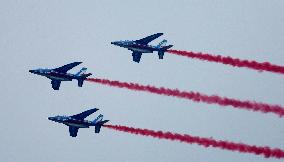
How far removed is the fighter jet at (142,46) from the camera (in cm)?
8400

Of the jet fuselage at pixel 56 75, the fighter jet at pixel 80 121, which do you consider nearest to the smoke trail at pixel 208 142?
the fighter jet at pixel 80 121

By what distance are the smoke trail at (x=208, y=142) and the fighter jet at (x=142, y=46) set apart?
13379 millimetres

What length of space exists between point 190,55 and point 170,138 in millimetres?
12475

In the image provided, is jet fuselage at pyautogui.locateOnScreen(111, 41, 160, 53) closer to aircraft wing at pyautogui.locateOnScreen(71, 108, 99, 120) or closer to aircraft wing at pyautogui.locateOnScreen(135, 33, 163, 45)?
aircraft wing at pyautogui.locateOnScreen(135, 33, 163, 45)

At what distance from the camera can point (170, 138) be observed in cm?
7338

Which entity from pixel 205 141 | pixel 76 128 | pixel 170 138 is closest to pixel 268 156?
pixel 205 141

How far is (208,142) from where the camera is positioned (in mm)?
69188

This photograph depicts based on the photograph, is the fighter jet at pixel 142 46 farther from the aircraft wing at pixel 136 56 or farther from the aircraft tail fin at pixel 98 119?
the aircraft tail fin at pixel 98 119

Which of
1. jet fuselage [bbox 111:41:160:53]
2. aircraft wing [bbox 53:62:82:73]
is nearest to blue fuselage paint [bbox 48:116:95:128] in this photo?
aircraft wing [bbox 53:62:82:73]

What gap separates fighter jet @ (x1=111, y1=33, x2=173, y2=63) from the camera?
8400 cm

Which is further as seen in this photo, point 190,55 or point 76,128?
point 76,128

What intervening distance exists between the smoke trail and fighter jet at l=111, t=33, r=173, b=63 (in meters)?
13.4

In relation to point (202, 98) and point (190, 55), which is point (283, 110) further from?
point (190, 55)

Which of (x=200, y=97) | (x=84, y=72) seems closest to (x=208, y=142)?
(x=200, y=97)
